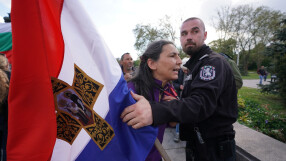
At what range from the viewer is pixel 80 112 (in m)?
1.15

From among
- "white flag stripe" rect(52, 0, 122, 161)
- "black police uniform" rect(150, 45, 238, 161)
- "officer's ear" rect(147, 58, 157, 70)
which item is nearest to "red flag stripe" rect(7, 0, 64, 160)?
"white flag stripe" rect(52, 0, 122, 161)

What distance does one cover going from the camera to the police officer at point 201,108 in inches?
47.5

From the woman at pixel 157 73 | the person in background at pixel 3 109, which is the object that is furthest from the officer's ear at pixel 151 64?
the person in background at pixel 3 109

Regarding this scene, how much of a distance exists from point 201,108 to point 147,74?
0.75 metres

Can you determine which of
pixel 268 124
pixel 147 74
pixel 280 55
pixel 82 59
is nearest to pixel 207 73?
pixel 147 74

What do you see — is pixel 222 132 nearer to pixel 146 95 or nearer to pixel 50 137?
pixel 146 95

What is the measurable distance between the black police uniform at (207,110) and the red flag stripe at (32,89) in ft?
2.46

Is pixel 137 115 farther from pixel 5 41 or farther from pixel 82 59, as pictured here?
pixel 5 41

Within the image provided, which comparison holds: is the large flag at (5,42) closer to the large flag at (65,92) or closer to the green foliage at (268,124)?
the large flag at (65,92)

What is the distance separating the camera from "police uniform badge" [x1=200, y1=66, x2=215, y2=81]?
4.77 ft

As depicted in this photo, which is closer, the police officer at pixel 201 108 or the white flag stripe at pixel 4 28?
the police officer at pixel 201 108

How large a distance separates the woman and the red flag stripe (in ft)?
2.92

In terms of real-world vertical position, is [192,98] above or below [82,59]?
below

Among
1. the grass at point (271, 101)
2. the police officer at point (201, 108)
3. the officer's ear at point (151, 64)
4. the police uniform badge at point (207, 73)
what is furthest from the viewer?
the grass at point (271, 101)
